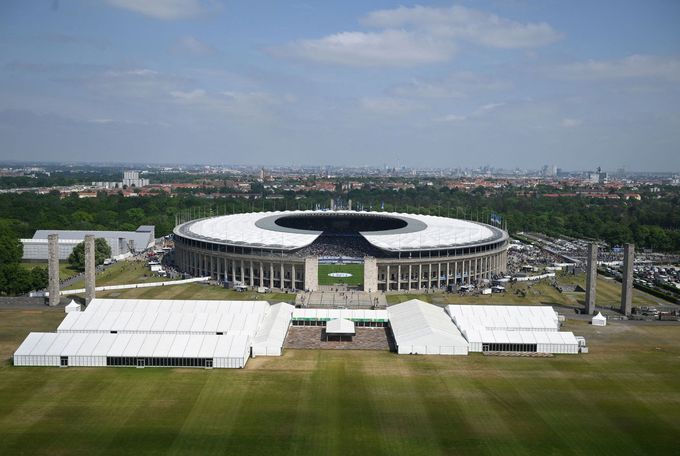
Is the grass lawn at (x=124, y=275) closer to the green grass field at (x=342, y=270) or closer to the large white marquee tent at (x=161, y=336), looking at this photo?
the green grass field at (x=342, y=270)

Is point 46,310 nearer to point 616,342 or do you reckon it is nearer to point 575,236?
point 616,342

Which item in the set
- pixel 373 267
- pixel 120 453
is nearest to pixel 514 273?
pixel 373 267

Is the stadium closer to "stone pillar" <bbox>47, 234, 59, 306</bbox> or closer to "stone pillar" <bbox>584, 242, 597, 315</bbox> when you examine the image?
"stone pillar" <bbox>584, 242, 597, 315</bbox>

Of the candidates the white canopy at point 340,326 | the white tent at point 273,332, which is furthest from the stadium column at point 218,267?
the white canopy at point 340,326

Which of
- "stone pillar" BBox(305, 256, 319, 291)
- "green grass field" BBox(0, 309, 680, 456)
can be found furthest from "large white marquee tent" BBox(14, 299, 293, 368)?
"stone pillar" BBox(305, 256, 319, 291)

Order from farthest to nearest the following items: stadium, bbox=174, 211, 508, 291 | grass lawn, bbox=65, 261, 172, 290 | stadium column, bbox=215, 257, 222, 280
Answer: stadium column, bbox=215, 257, 222, 280 < grass lawn, bbox=65, 261, 172, 290 < stadium, bbox=174, 211, 508, 291
